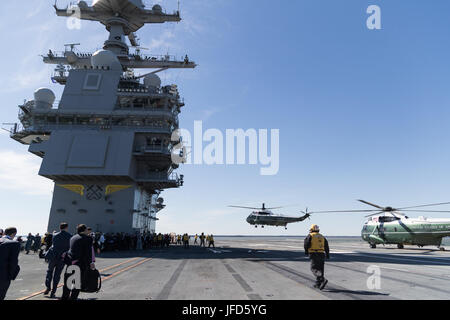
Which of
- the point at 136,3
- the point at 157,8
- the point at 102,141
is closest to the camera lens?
the point at 102,141

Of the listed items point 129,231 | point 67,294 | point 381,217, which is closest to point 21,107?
point 129,231

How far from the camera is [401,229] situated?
3450 centimetres

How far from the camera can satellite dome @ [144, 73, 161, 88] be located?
39.9 meters

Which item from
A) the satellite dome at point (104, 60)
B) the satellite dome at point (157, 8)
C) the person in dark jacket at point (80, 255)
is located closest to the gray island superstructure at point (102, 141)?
the satellite dome at point (104, 60)

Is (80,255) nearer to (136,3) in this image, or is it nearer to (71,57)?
(71,57)

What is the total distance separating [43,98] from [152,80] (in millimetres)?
13453

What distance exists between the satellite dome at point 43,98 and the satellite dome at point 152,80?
11.7 metres

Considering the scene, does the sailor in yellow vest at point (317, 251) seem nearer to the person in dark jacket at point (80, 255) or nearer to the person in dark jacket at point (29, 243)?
the person in dark jacket at point (80, 255)

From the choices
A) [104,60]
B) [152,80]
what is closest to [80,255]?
[104,60]

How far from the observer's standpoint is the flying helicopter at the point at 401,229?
1246 inches

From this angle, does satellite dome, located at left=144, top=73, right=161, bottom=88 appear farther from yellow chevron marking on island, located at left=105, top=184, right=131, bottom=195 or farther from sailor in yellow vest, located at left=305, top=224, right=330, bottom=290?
sailor in yellow vest, located at left=305, top=224, right=330, bottom=290

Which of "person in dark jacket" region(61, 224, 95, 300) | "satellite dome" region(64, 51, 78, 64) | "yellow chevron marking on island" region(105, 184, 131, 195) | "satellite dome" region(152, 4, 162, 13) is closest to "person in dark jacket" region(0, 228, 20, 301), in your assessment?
"person in dark jacket" region(61, 224, 95, 300)
